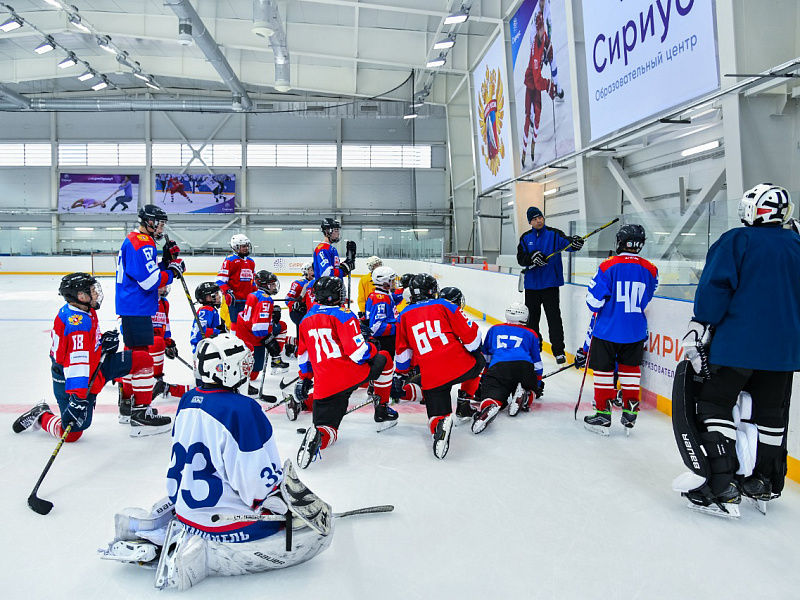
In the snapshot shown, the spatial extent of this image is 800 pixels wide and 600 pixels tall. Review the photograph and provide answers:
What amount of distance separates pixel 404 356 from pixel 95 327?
5.89ft

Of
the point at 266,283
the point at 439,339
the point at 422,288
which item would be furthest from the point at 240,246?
the point at 439,339

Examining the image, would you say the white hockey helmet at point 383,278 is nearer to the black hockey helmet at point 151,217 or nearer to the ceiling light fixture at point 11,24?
the black hockey helmet at point 151,217

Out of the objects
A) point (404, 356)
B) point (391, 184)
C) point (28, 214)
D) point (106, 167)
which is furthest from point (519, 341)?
point (28, 214)

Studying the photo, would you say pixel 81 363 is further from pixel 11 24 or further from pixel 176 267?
pixel 11 24

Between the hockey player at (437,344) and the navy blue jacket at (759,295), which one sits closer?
the navy blue jacket at (759,295)

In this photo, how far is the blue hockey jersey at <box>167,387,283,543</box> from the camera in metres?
1.82

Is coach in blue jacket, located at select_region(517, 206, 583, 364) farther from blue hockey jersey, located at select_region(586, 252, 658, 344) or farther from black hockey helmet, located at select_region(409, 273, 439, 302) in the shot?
black hockey helmet, located at select_region(409, 273, 439, 302)

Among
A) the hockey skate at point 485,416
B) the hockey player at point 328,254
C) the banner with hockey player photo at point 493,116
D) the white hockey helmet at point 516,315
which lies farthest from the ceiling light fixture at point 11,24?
the hockey skate at point 485,416

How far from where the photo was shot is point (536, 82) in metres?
10.4

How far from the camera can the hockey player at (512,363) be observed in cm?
384

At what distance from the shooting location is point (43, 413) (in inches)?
136

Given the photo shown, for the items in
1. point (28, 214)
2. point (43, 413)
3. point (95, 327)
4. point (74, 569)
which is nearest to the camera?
point (74, 569)

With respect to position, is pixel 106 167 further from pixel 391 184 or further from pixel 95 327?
pixel 95 327

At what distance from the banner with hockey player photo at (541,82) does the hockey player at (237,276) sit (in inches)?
243
